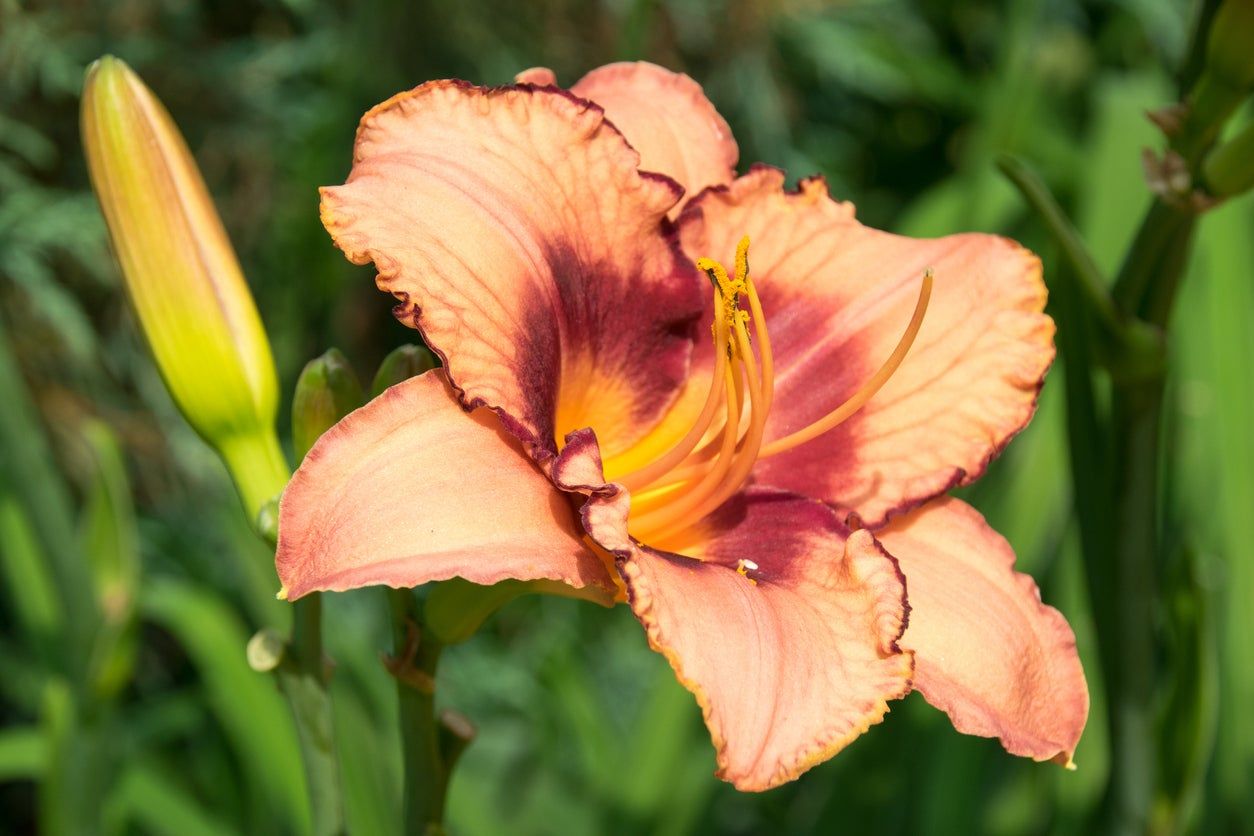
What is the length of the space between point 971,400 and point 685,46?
6.00 feet

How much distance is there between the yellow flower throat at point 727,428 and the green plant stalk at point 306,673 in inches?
8.0

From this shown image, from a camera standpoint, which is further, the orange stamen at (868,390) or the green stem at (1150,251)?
the green stem at (1150,251)

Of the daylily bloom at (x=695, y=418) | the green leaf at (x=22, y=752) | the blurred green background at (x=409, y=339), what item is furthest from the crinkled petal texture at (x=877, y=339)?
the green leaf at (x=22, y=752)

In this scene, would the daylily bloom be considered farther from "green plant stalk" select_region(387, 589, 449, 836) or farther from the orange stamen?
"green plant stalk" select_region(387, 589, 449, 836)

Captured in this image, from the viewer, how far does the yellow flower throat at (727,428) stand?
0.71 metres

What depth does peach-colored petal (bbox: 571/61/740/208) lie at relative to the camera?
32.5 inches

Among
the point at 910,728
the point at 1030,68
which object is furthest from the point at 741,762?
the point at 1030,68

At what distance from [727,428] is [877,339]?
0.17m

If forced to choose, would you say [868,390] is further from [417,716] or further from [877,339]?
[417,716]

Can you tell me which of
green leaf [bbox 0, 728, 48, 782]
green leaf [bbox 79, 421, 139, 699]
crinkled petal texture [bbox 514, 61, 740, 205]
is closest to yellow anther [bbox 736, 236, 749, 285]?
crinkled petal texture [bbox 514, 61, 740, 205]

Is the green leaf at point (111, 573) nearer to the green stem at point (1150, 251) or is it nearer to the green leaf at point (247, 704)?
the green leaf at point (247, 704)

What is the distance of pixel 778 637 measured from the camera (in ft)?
2.06

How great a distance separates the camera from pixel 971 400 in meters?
0.79

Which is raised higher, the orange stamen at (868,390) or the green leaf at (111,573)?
the orange stamen at (868,390)
